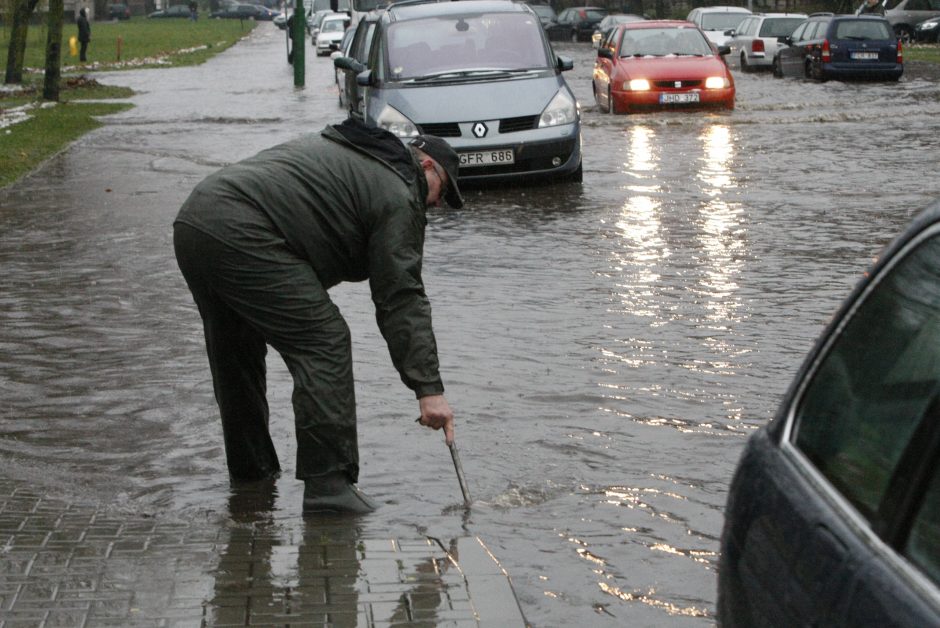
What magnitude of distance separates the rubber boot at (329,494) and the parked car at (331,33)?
48.7 m

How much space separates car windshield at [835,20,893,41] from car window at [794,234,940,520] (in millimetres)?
31933

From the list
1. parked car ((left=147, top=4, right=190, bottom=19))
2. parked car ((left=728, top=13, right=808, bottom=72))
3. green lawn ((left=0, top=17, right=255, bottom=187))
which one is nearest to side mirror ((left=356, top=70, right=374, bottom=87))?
green lawn ((left=0, top=17, right=255, bottom=187))

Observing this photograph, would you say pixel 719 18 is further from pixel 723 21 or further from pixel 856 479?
pixel 856 479

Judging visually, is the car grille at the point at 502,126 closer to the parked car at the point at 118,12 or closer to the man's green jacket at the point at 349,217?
the man's green jacket at the point at 349,217

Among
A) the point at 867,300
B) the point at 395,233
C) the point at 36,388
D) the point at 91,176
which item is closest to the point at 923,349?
the point at 867,300

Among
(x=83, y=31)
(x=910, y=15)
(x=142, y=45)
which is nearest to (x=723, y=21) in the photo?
(x=910, y=15)

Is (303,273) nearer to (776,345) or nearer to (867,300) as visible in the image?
(867,300)

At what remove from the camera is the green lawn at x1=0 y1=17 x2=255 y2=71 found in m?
54.7

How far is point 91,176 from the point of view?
1795 cm

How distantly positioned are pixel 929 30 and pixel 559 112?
36.5 meters

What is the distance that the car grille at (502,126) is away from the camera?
1580 centimetres

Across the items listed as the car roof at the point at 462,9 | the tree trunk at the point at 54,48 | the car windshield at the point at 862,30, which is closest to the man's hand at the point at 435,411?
the car roof at the point at 462,9

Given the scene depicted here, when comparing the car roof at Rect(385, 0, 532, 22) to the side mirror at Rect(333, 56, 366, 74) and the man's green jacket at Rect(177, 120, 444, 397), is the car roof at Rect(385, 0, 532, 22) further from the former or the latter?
the man's green jacket at Rect(177, 120, 444, 397)

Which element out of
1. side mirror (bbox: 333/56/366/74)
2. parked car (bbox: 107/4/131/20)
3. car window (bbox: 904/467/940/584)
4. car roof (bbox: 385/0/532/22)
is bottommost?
parked car (bbox: 107/4/131/20)
